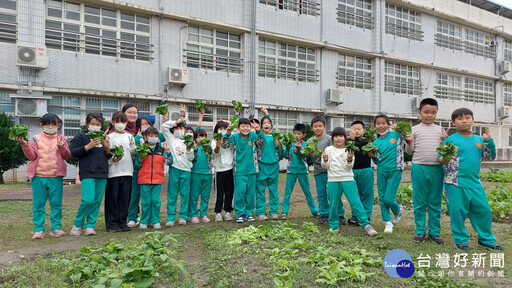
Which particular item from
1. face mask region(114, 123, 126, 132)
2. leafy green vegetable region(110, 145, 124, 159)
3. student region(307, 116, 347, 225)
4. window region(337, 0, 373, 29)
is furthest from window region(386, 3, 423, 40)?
leafy green vegetable region(110, 145, 124, 159)

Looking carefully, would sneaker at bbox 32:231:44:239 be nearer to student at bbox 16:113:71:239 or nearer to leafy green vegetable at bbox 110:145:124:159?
student at bbox 16:113:71:239

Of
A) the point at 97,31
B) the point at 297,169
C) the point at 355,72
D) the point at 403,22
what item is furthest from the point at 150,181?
the point at 403,22

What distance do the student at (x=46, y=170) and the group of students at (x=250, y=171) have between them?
0.01 m

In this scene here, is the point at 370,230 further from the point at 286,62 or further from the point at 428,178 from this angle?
the point at 286,62

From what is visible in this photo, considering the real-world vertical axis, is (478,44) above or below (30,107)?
above

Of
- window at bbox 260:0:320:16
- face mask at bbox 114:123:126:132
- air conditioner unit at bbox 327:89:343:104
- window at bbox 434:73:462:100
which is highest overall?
window at bbox 260:0:320:16

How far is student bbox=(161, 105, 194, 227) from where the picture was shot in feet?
18.8

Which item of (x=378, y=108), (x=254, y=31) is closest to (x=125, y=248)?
(x=254, y=31)

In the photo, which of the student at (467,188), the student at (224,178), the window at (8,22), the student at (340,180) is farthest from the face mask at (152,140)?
the window at (8,22)

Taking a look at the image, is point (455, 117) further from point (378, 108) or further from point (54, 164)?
point (378, 108)

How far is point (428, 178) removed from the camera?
15.3 ft

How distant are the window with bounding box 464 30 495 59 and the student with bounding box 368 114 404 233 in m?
23.3

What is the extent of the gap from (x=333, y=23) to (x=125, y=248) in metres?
16.9

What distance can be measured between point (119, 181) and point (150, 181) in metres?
0.47
